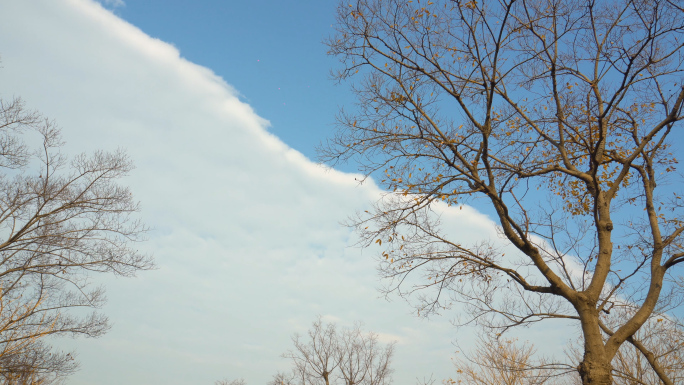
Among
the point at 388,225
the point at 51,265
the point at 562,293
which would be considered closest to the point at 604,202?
the point at 562,293

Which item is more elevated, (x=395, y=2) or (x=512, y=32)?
(x=395, y=2)

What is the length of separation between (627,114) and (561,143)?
1721 mm

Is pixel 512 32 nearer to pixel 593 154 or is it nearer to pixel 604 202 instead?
pixel 593 154

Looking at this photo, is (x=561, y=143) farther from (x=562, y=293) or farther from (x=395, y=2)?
(x=395, y=2)

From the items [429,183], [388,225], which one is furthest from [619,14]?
[388,225]

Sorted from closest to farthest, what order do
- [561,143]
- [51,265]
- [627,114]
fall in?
1. [561,143]
2. [627,114]
3. [51,265]

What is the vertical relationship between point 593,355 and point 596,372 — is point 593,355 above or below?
above

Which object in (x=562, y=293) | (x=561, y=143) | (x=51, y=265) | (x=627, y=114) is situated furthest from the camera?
(x=51, y=265)

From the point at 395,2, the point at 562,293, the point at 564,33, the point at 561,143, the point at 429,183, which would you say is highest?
the point at 395,2

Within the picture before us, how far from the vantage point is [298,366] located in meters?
28.9

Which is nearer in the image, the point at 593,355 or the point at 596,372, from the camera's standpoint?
the point at 596,372

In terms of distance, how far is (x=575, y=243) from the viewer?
24.7 feet

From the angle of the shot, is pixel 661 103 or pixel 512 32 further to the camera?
pixel 661 103

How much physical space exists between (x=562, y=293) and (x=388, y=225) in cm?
266
